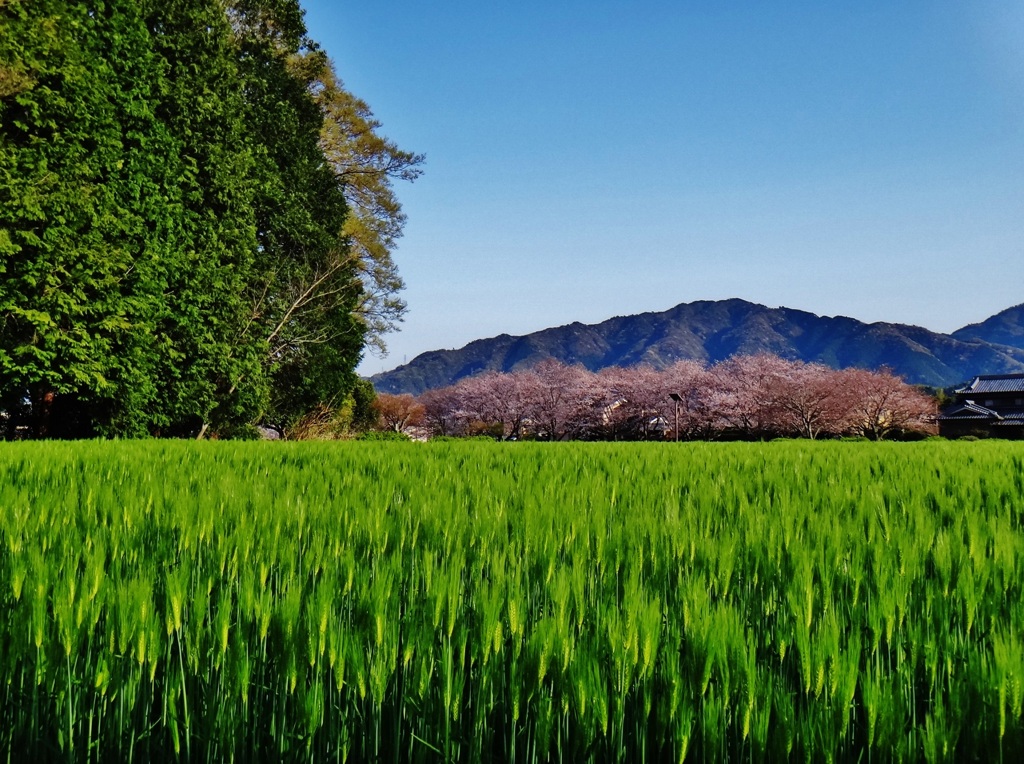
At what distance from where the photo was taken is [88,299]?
13609 millimetres

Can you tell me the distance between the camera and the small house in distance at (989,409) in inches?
2371

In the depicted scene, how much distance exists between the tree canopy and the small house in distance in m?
58.5

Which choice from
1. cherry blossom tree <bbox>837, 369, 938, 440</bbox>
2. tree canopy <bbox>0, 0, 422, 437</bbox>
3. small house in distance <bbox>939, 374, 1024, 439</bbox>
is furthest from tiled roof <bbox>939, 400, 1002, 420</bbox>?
tree canopy <bbox>0, 0, 422, 437</bbox>

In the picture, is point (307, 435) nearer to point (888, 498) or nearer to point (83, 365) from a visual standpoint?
point (83, 365)

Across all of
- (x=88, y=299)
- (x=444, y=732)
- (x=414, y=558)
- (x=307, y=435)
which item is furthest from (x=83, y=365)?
(x=444, y=732)

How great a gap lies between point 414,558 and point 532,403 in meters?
65.1

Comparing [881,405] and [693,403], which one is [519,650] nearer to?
[881,405]

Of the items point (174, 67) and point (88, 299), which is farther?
point (174, 67)

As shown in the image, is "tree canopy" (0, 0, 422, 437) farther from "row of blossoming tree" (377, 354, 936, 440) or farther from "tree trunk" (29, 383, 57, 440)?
"row of blossoming tree" (377, 354, 936, 440)

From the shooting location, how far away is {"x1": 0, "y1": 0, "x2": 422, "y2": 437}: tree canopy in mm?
12703

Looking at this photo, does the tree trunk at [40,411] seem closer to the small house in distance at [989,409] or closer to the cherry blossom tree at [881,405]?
the cherry blossom tree at [881,405]

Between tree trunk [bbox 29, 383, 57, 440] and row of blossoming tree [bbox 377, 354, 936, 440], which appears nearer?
tree trunk [bbox 29, 383, 57, 440]

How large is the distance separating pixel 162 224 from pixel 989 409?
75691mm

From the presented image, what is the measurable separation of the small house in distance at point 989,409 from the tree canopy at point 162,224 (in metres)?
58.5
